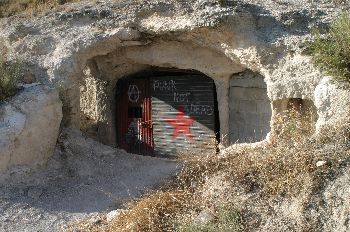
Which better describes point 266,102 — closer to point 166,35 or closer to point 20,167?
point 166,35

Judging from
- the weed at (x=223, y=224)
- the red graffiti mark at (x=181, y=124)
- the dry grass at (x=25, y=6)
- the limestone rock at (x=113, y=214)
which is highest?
the dry grass at (x=25, y=6)

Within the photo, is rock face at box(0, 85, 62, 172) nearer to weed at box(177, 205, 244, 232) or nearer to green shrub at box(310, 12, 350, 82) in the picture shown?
weed at box(177, 205, 244, 232)

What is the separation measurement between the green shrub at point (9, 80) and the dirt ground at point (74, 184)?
3.92 ft

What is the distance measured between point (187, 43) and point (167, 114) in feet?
5.86

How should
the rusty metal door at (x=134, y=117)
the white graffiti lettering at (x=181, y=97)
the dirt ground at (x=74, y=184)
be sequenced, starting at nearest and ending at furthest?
1. the dirt ground at (x=74, y=184)
2. the white graffiti lettering at (x=181, y=97)
3. the rusty metal door at (x=134, y=117)

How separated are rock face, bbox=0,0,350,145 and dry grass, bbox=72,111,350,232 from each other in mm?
1262

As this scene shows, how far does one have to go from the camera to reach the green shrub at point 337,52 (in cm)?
637

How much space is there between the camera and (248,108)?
352 inches

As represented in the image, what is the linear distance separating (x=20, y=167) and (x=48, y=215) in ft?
3.75

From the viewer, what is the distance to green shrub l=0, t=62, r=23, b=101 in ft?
25.3

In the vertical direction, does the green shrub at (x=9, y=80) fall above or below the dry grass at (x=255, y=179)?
above

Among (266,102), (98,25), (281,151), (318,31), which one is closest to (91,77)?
(98,25)

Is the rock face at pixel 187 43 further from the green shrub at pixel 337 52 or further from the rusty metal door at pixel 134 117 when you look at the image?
the rusty metal door at pixel 134 117

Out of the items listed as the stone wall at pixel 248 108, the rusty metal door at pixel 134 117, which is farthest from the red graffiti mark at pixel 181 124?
the stone wall at pixel 248 108
